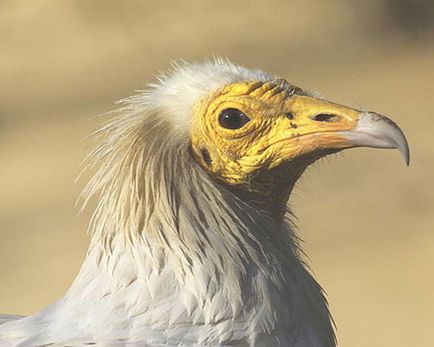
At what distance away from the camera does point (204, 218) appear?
3.00 metres

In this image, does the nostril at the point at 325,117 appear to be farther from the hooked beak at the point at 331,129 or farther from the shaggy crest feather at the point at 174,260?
the shaggy crest feather at the point at 174,260

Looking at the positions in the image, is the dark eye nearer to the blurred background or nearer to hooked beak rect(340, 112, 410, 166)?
hooked beak rect(340, 112, 410, 166)

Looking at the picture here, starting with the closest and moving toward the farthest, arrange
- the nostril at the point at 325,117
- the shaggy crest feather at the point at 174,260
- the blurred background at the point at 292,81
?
1. the shaggy crest feather at the point at 174,260
2. the nostril at the point at 325,117
3. the blurred background at the point at 292,81

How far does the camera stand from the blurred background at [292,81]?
580cm

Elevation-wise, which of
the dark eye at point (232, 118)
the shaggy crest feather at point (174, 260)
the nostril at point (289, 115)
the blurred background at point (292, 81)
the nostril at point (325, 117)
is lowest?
the shaggy crest feather at point (174, 260)

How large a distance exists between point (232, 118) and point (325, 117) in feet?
0.81

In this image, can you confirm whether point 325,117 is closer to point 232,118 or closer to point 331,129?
point 331,129

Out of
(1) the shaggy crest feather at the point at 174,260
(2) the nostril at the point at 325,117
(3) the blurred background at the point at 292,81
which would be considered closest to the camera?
(1) the shaggy crest feather at the point at 174,260

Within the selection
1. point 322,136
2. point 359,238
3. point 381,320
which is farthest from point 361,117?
point 359,238

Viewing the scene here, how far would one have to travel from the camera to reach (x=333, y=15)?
340 inches

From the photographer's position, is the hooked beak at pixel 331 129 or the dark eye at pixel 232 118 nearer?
the hooked beak at pixel 331 129

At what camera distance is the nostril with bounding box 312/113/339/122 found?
2.96 meters

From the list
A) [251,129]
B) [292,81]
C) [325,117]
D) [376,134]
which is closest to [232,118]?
[251,129]

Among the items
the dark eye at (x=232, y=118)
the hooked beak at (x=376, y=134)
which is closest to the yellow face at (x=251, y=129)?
the dark eye at (x=232, y=118)
